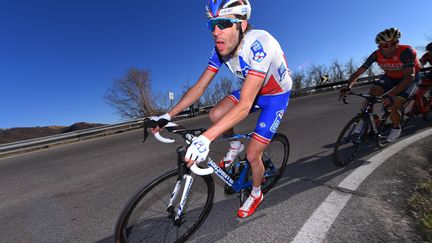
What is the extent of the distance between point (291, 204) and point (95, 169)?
469cm

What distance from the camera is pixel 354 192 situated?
3.40 metres

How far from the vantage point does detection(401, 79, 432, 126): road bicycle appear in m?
6.55

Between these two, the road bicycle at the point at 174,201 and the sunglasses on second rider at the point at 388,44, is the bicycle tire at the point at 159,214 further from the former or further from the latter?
the sunglasses on second rider at the point at 388,44

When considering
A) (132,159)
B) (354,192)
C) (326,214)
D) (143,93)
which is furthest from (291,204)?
(143,93)

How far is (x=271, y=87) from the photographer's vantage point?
3193mm

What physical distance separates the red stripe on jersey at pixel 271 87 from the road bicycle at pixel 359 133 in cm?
193

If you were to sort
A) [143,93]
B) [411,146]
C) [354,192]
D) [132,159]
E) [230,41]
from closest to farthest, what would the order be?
[230,41]
[354,192]
[411,146]
[132,159]
[143,93]

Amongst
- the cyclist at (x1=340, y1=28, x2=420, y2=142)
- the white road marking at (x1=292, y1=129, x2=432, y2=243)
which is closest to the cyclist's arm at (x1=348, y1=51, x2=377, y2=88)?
the cyclist at (x1=340, y1=28, x2=420, y2=142)

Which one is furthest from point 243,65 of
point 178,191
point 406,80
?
point 406,80

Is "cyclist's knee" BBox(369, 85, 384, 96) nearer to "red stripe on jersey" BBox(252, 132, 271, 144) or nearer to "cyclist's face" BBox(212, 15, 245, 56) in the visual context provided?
"red stripe on jersey" BBox(252, 132, 271, 144)

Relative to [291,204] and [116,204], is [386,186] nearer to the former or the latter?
[291,204]

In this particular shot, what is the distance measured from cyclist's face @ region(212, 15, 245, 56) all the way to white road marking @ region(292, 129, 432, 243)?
1.99 meters

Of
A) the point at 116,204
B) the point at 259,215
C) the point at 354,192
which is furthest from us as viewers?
the point at 116,204

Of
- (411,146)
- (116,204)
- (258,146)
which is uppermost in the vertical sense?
(258,146)
